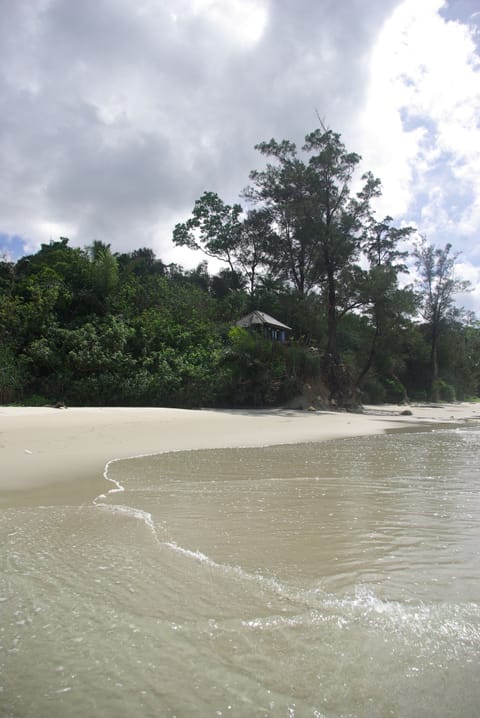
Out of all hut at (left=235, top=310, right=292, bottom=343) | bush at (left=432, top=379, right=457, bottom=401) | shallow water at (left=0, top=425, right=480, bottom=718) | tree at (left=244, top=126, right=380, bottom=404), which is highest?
tree at (left=244, top=126, right=380, bottom=404)

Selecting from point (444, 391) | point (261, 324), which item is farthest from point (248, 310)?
point (444, 391)

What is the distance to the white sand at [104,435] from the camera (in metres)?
6.07

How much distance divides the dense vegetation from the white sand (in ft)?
11.3

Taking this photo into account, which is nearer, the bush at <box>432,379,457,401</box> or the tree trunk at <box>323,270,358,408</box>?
the tree trunk at <box>323,270,358,408</box>

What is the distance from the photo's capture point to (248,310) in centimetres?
3091

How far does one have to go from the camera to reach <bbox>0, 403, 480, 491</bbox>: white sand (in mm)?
6074

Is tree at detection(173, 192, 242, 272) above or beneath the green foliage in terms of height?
above

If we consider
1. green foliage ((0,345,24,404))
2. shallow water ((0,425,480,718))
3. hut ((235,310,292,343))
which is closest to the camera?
shallow water ((0,425,480,718))

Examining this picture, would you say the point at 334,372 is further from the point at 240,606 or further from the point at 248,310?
the point at 240,606

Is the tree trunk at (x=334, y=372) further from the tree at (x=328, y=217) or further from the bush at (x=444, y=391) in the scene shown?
the bush at (x=444, y=391)

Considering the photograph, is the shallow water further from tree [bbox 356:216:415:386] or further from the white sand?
tree [bbox 356:216:415:386]

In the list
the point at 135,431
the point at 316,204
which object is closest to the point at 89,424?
the point at 135,431

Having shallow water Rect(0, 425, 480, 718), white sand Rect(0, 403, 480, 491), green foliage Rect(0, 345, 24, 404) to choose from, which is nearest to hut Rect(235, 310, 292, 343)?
white sand Rect(0, 403, 480, 491)

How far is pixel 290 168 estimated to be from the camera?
24656mm
